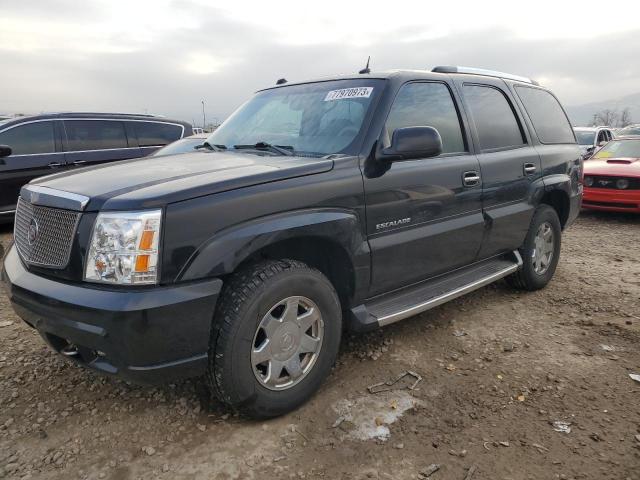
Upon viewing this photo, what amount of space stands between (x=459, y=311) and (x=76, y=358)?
2.92m

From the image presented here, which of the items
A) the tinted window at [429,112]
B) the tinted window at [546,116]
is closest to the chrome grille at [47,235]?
the tinted window at [429,112]

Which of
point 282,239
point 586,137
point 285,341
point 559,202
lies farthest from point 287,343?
point 586,137

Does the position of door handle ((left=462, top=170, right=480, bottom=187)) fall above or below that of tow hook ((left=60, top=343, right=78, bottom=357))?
above

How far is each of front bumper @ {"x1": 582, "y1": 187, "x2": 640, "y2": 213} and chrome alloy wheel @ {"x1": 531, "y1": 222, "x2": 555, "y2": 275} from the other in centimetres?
439

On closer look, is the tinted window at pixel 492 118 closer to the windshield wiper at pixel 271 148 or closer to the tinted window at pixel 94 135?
the windshield wiper at pixel 271 148

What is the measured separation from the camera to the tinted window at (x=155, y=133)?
26.2 ft

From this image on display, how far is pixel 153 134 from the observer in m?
8.18

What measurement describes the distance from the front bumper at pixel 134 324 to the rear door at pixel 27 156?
5156 millimetres

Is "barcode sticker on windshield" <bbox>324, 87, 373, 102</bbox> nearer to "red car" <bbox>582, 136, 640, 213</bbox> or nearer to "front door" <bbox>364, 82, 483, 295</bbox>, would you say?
"front door" <bbox>364, 82, 483, 295</bbox>

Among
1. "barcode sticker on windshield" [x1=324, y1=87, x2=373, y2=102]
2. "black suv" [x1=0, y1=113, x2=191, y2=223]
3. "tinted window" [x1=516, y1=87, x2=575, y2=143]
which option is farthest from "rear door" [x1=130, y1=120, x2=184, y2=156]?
"tinted window" [x1=516, y1=87, x2=575, y2=143]

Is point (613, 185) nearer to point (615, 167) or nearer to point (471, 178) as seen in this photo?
point (615, 167)

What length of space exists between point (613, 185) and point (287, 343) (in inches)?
306

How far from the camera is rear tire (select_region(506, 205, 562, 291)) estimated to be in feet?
14.1

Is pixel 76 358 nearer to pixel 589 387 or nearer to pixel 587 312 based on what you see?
pixel 589 387
